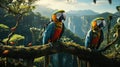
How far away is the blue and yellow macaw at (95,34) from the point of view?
Result: 1039 cm

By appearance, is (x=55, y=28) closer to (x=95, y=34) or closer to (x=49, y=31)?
(x=49, y=31)

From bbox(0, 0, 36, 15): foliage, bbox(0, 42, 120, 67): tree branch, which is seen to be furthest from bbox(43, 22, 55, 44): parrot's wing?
bbox(0, 0, 36, 15): foliage

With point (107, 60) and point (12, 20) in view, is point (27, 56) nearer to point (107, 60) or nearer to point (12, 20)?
point (107, 60)

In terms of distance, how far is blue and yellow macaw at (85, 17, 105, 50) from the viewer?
10.4m

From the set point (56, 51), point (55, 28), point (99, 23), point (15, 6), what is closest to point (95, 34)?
point (99, 23)

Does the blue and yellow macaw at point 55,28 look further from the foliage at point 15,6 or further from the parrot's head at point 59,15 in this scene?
the foliage at point 15,6

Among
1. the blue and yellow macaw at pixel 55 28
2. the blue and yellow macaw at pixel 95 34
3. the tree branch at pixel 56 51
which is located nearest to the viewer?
the tree branch at pixel 56 51

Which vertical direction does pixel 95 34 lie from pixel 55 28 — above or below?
below

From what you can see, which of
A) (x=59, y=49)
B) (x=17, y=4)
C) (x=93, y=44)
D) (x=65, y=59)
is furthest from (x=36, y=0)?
(x=65, y=59)

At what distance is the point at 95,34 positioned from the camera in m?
10.6

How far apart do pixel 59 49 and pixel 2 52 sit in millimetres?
1941

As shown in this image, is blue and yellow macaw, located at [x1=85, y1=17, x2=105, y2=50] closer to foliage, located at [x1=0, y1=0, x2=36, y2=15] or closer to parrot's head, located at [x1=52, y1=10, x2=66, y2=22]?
parrot's head, located at [x1=52, y1=10, x2=66, y2=22]

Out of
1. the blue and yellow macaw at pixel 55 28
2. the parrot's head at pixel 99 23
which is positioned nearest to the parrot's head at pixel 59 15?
the blue and yellow macaw at pixel 55 28

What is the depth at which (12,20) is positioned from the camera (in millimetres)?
57094
